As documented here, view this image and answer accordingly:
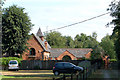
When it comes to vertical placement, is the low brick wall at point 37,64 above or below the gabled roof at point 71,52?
below

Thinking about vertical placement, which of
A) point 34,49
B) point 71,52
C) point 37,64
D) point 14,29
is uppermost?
point 14,29

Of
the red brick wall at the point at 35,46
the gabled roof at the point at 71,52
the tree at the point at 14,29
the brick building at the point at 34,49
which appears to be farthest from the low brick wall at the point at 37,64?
the gabled roof at the point at 71,52

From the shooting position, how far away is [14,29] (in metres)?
46.2

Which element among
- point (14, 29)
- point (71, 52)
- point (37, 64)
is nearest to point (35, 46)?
point (14, 29)

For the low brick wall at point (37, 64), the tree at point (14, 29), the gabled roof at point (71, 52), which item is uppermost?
the tree at point (14, 29)

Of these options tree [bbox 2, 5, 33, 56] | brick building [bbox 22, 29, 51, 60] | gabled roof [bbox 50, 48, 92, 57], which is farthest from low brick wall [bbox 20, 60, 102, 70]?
gabled roof [bbox 50, 48, 92, 57]

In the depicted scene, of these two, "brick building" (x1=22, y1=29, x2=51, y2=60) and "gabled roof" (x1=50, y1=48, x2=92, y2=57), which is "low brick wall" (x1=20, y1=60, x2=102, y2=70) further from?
"gabled roof" (x1=50, y1=48, x2=92, y2=57)

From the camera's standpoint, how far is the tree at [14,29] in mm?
46250

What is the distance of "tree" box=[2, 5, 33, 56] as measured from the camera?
46.2 m

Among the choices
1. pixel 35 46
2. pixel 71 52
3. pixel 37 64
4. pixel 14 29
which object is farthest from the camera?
pixel 71 52

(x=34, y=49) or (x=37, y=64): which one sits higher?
(x=34, y=49)

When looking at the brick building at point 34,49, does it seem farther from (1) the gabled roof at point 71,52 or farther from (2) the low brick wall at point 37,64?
(1) the gabled roof at point 71,52

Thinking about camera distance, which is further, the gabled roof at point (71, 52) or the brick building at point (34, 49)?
the gabled roof at point (71, 52)

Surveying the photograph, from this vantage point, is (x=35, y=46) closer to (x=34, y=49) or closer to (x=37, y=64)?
(x=34, y=49)
